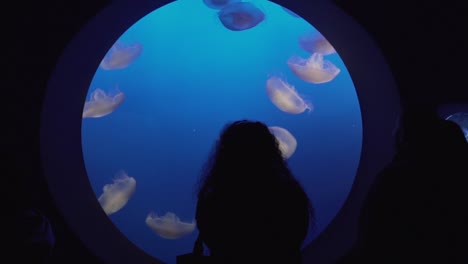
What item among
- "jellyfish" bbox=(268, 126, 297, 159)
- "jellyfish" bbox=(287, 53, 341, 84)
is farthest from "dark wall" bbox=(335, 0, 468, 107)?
"jellyfish" bbox=(268, 126, 297, 159)

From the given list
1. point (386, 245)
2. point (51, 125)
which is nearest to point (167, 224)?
point (51, 125)

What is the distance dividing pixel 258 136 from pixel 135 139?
657 inches

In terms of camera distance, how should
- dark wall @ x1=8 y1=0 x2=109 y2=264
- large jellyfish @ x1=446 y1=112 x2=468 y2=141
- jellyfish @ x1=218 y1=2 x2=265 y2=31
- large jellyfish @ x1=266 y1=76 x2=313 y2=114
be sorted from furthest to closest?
1. large jellyfish @ x1=266 y1=76 x2=313 y2=114
2. jellyfish @ x1=218 y1=2 x2=265 y2=31
3. large jellyfish @ x1=446 y1=112 x2=468 y2=141
4. dark wall @ x1=8 y1=0 x2=109 y2=264

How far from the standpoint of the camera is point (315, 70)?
7324 millimetres

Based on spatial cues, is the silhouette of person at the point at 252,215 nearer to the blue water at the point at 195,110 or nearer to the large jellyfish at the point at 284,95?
the large jellyfish at the point at 284,95

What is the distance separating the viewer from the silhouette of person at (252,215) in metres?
1.55

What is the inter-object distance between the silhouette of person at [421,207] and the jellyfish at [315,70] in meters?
5.57

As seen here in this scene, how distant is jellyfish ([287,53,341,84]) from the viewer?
283 inches

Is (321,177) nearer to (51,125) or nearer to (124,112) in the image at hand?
(124,112)

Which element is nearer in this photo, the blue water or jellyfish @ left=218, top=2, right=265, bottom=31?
jellyfish @ left=218, top=2, right=265, bottom=31

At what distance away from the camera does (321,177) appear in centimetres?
1427

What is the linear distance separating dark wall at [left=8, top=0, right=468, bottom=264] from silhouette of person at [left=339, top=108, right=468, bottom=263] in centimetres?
123

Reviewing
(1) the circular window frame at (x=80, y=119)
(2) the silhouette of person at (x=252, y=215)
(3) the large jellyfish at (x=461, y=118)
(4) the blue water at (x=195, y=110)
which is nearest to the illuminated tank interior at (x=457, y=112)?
(3) the large jellyfish at (x=461, y=118)

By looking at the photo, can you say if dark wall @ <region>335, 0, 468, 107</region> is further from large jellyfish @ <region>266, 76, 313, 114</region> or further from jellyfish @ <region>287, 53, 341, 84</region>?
large jellyfish @ <region>266, 76, 313, 114</region>
